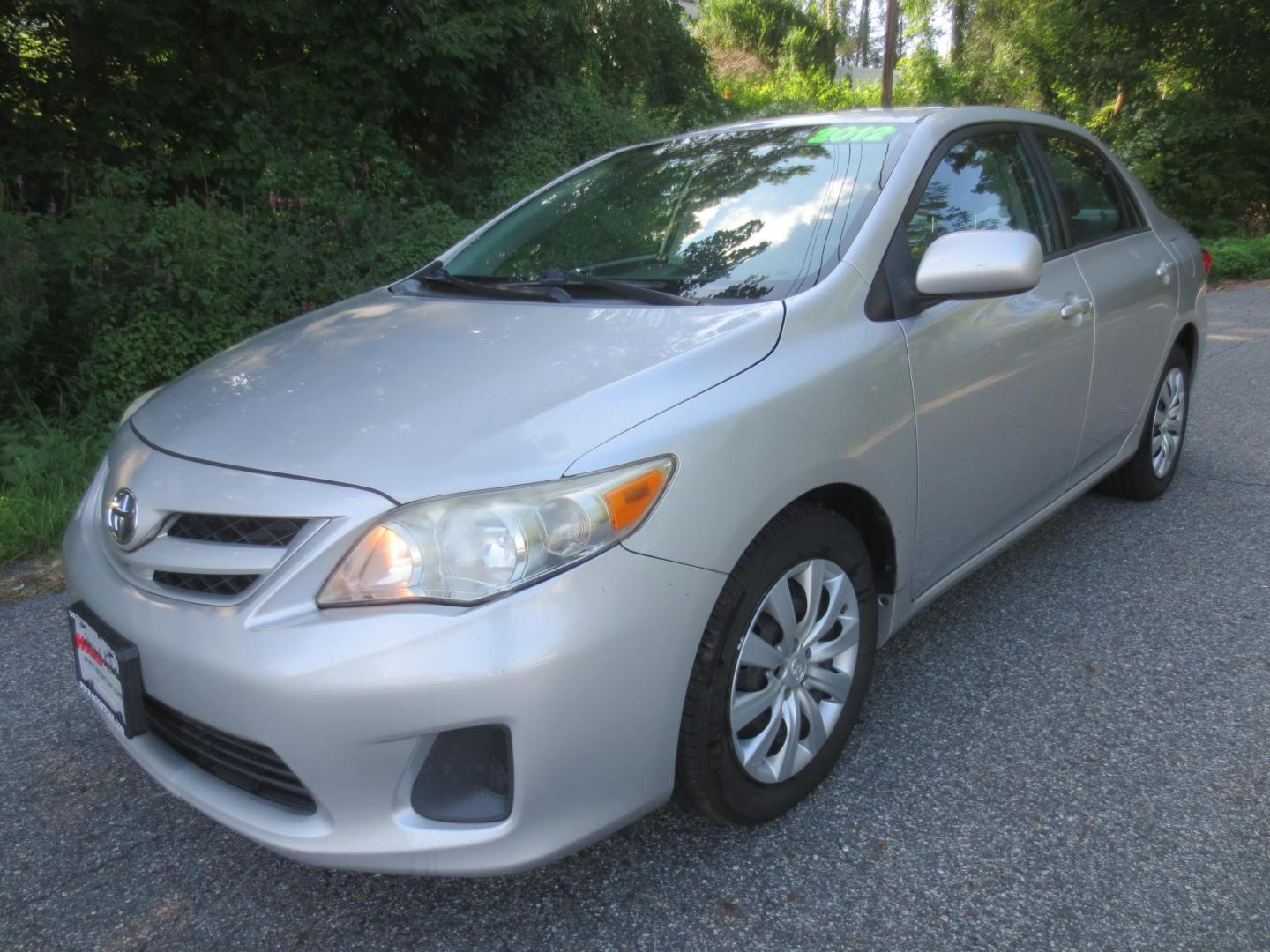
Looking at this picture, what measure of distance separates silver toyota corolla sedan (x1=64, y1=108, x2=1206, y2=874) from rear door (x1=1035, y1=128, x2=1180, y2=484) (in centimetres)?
37

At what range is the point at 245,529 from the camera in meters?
1.76

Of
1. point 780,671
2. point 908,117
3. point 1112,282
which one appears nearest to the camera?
point 780,671

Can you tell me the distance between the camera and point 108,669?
1895 mm

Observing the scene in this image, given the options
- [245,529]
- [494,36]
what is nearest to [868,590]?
[245,529]

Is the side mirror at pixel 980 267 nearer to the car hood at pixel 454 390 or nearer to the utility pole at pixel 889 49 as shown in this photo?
the car hood at pixel 454 390

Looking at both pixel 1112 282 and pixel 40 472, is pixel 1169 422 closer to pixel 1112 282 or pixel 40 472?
pixel 1112 282

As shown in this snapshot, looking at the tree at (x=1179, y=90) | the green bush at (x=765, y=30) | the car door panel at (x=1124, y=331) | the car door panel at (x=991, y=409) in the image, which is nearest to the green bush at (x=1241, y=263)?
the tree at (x=1179, y=90)

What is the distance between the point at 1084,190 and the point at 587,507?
264 centimetres

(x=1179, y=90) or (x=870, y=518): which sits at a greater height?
(x=1179, y=90)

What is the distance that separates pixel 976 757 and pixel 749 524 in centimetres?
101

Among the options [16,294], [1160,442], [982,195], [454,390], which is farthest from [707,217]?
[16,294]

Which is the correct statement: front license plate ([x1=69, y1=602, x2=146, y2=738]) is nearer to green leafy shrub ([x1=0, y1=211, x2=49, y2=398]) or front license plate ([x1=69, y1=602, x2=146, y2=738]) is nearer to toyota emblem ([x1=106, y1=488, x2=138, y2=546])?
toyota emblem ([x1=106, y1=488, x2=138, y2=546])

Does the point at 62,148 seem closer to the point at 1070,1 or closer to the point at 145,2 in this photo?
the point at 145,2

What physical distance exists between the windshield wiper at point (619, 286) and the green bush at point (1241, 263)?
39.0ft
